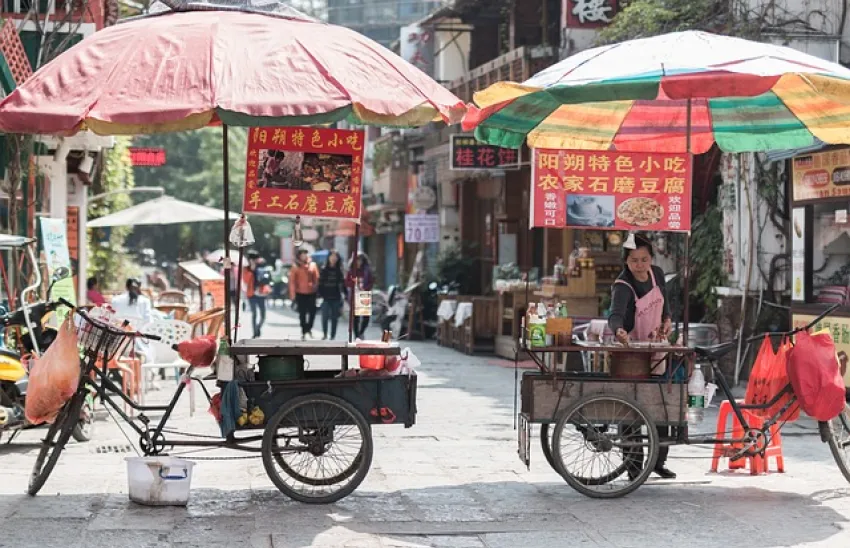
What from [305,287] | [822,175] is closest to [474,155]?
[305,287]

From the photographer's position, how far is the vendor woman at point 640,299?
898 cm

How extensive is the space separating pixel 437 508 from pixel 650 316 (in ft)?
6.84

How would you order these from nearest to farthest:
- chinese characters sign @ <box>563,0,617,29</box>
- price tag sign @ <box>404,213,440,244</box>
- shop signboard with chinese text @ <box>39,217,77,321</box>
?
shop signboard with chinese text @ <box>39,217,77,321</box>
chinese characters sign @ <box>563,0,617,29</box>
price tag sign @ <box>404,213,440,244</box>

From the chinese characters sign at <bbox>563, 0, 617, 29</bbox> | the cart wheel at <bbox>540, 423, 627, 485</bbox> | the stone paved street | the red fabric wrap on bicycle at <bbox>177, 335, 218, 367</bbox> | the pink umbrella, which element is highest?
the chinese characters sign at <bbox>563, 0, 617, 29</bbox>

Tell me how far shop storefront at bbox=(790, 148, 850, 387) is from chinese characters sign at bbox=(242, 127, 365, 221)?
728 cm

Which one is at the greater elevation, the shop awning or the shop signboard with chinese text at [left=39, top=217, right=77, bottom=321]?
the shop awning

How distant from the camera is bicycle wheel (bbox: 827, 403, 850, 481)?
343 inches

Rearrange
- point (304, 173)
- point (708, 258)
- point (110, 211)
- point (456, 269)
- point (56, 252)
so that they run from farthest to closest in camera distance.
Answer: point (110, 211) < point (456, 269) < point (708, 258) < point (56, 252) < point (304, 173)

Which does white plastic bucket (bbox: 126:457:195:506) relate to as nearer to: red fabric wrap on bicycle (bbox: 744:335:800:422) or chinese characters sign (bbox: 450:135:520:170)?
red fabric wrap on bicycle (bbox: 744:335:800:422)

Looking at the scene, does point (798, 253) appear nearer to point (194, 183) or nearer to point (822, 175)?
point (822, 175)

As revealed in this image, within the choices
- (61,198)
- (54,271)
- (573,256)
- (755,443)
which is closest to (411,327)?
(573,256)

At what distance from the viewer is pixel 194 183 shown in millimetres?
67500

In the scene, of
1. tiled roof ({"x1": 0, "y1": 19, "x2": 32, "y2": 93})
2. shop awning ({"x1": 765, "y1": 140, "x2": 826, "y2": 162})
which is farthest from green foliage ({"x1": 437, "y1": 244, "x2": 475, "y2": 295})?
tiled roof ({"x1": 0, "y1": 19, "x2": 32, "y2": 93})

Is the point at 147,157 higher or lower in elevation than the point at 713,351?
higher
